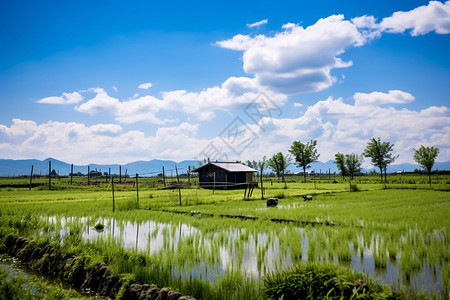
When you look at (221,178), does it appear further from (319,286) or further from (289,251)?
(319,286)

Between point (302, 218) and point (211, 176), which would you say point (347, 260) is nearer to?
point (302, 218)

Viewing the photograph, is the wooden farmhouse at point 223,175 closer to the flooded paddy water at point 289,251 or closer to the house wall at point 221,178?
the house wall at point 221,178

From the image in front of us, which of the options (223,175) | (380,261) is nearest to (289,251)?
(380,261)

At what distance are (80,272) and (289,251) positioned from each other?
206 inches

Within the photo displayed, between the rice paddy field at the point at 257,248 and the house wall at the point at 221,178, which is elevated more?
the house wall at the point at 221,178

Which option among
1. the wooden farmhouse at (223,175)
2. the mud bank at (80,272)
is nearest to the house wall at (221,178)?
the wooden farmhouse at (223,175)

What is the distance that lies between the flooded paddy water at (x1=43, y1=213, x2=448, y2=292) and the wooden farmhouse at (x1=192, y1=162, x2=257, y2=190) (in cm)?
2768

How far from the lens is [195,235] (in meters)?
9.26

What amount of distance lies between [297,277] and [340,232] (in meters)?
4.96

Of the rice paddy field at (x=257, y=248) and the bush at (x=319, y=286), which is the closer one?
the bush at (x=319, y=286)

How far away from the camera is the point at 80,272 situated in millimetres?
6719

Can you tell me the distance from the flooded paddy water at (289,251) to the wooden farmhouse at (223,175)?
2768cm

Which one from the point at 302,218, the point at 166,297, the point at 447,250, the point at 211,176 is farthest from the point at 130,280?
the point at 211,176

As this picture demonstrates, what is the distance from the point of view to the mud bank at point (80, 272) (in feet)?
17.3
